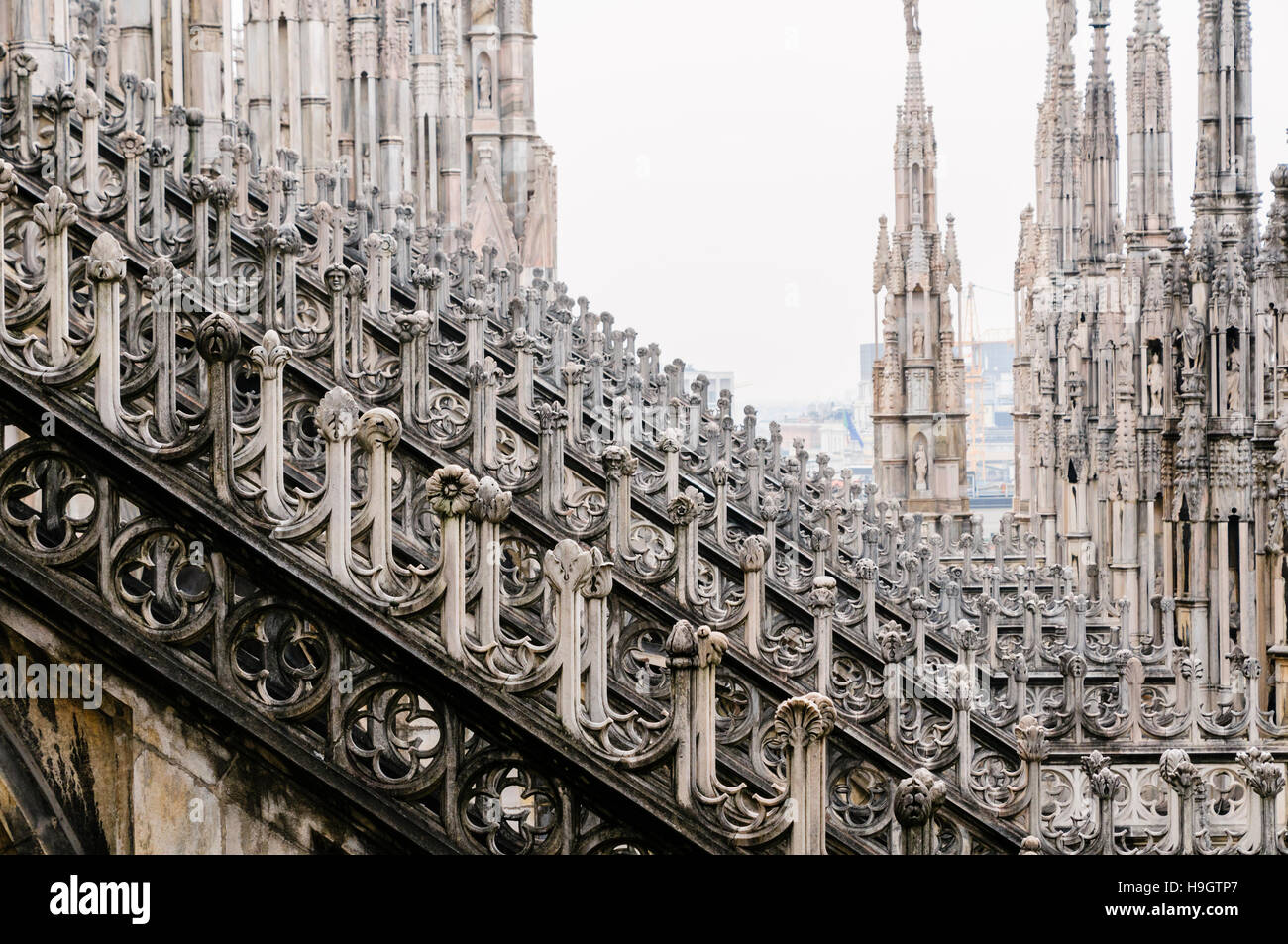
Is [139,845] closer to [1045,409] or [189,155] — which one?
[189,155]

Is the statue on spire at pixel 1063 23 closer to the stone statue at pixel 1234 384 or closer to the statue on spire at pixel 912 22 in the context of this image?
the statue on spire at pixel 912 22

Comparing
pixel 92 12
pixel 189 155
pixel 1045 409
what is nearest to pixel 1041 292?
pixel 1045 409

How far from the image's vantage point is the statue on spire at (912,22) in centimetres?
3862

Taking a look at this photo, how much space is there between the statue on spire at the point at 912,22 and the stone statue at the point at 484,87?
34.6 feet

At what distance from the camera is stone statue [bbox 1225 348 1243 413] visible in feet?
52.7

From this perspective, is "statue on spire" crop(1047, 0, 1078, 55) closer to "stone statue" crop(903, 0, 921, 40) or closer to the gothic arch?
"stone statue" crop(903, 0, 921, 40)

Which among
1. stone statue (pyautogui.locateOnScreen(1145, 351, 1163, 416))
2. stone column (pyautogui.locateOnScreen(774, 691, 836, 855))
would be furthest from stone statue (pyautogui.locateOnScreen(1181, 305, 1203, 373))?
stone column (pyautogui.locateOnScreen(774, 691, 836, 855))

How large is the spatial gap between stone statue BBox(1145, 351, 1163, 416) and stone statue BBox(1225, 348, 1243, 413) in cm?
350

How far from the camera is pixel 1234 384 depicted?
16.2 meters

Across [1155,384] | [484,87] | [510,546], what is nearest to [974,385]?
[484,87]

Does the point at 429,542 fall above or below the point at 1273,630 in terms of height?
above
